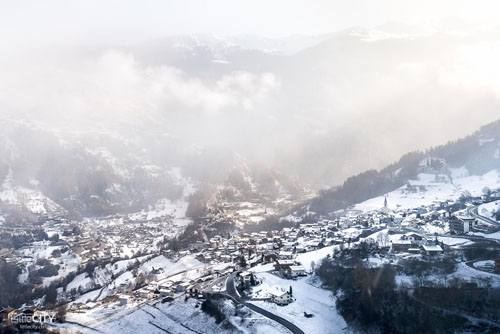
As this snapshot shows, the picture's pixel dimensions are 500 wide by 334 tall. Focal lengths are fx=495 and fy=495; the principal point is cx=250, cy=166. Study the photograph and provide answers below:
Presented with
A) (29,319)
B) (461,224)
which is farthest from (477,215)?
(29,319)

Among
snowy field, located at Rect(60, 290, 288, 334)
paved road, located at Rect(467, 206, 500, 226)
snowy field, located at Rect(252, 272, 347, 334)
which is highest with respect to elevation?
paved road, located at Rect(467, 206, 500, 226)

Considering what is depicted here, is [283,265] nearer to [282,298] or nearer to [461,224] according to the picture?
[282,298]

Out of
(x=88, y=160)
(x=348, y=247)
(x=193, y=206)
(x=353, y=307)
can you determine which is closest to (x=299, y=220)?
(x=193, y=206)

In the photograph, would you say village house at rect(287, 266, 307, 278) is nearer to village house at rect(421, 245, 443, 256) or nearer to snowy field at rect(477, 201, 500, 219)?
village house at rect(421, 245, 443, 256)

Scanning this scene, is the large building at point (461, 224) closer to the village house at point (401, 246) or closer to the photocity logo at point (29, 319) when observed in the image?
the village house at point (401, 246)

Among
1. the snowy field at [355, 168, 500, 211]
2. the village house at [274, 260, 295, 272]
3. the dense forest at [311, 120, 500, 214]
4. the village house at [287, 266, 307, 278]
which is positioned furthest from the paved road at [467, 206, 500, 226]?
the dense forest at [311, 120, 500, 214]

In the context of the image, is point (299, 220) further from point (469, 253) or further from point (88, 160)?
point (88, 160)

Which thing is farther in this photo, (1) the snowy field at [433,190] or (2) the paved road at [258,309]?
(1) the snowy field at [433,190]

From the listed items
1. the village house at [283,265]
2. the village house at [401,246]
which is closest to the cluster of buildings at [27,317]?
the village house at [283,265]

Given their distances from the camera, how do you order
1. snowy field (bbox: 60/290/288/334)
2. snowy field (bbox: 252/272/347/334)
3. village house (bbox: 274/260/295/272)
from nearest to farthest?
snowy field (bbox: 252/272/347/334)
snowy field (bbox: 60/290/288/334)
village house (bbox: 274/260/295/272)

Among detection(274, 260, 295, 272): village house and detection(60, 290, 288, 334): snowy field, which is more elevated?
detection(274, 260, 295, 272): village house

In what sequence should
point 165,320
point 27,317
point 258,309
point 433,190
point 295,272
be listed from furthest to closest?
point 433,190, point 295,272, point 27,317, point 165,320, point 258,309
